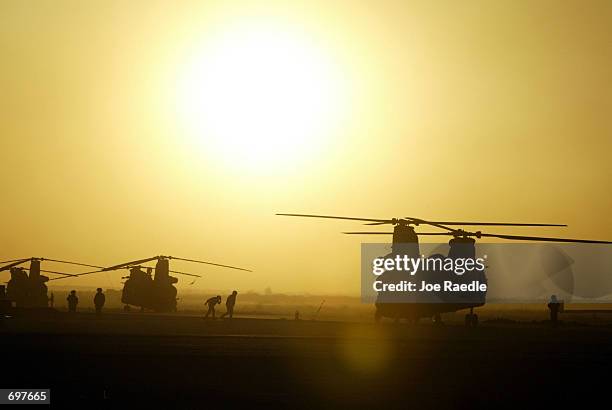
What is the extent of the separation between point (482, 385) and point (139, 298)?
179 feet

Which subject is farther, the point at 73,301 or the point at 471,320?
the point at 73,301

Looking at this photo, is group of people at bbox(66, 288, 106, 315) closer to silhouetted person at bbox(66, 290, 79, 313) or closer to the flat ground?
silhouetted person at bbox(66, 290, 79, 313)

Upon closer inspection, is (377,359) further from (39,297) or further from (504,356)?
(39,297)

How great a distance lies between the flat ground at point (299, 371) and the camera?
1627 centimetres

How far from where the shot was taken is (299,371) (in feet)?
68.7

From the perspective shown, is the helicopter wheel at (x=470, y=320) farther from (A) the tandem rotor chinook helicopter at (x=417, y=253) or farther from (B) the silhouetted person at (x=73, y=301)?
(B) the silhouetted person at (x=73, y=301)

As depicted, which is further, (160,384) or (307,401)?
(160,384)

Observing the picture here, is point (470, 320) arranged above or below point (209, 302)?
below

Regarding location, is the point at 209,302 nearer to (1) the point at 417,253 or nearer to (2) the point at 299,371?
(1) the point at 417,253

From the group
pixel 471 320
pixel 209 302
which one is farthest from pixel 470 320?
pixel 209 302

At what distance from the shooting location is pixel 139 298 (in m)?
70.8

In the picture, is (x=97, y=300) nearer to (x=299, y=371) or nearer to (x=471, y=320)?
(x=471, y=320)

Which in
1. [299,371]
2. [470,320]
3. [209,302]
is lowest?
[299,371]

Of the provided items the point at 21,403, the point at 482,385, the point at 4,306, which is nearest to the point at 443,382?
the point at 482,385
